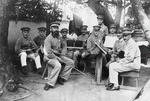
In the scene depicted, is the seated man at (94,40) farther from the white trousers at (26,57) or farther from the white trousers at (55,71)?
the white trousers at (26,57)

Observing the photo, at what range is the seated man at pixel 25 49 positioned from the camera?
752 centimetres

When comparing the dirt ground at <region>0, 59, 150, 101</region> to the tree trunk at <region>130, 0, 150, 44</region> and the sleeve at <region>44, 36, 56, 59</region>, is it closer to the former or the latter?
the sleeve at <region>44, 36, 56, 59</region>

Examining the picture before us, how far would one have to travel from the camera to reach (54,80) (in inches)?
261

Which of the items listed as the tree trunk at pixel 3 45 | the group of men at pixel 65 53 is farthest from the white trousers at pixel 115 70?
the tree trunk at pixel 3 45

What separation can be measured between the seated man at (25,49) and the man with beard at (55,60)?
77cm

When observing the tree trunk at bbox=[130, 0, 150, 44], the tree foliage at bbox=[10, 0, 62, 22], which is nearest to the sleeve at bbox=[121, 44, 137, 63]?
the tree trunk at bbox=[130, 0, 150, 44]

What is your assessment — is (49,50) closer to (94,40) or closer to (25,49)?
(25,49)

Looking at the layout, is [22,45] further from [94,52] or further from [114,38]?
[114,38]

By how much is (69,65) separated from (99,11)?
4365mm

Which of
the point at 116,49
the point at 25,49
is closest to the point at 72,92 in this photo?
the point at 116,49

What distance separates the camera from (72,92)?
636 cm

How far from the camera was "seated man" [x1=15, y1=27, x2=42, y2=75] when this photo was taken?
752 cm

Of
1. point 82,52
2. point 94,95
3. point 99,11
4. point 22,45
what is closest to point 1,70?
point 22,45

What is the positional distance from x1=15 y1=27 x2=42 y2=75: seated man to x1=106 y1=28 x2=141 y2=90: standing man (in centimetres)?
248
